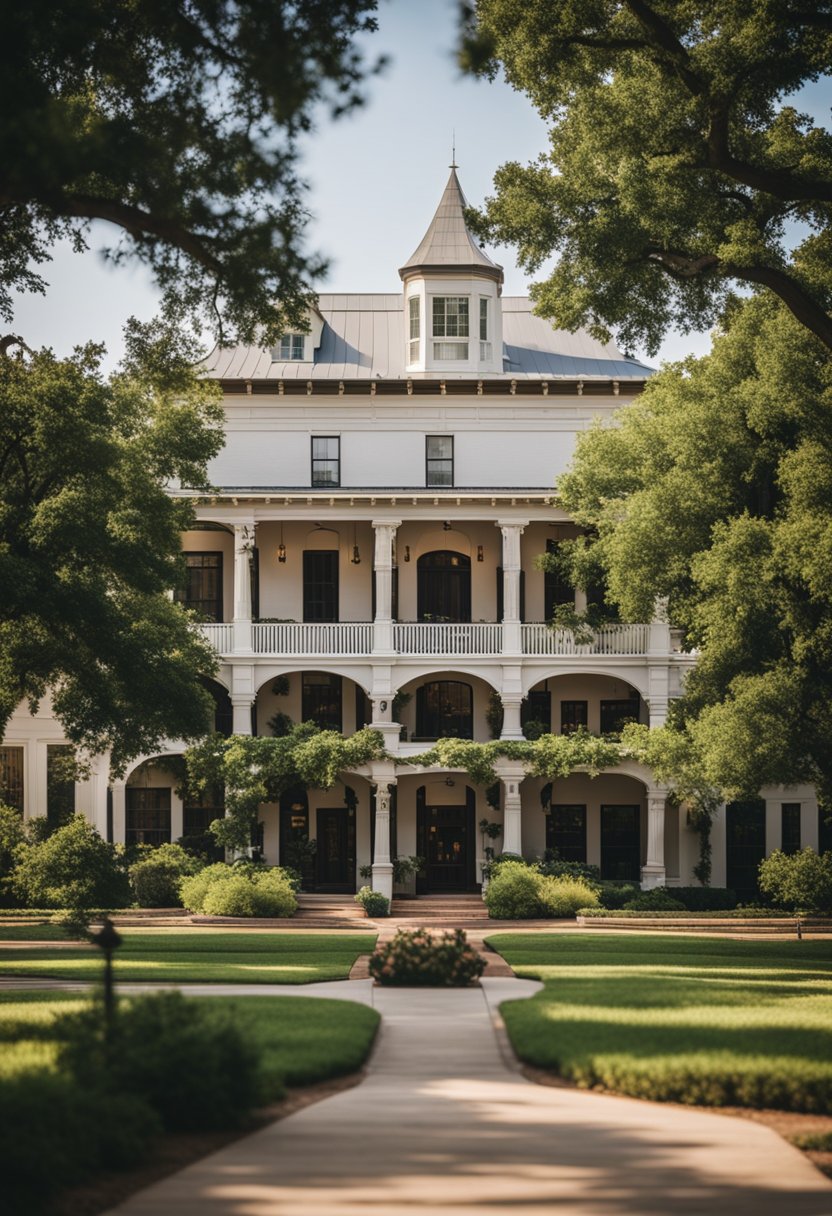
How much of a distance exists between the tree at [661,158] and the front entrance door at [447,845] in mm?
17976

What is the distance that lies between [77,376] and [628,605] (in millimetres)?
11744

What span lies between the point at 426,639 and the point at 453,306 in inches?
355

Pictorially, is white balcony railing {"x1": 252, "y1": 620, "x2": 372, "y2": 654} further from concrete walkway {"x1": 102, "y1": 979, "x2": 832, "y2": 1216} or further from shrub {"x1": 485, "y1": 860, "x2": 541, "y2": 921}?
concrete walkway {"x1": 102, "y1": 979, "x2": 832, "y2": 1216}

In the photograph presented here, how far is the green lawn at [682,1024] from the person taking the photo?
12977 mm

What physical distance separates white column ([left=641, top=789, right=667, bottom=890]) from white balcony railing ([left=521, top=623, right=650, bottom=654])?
3.70 m

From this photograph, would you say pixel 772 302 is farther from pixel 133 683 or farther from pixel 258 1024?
pixel 258 1024

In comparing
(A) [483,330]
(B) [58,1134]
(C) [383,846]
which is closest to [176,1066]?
(B) [58,1134]

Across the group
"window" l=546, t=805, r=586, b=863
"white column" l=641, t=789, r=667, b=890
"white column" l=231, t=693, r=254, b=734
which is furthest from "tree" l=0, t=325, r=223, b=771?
"window" l=546, t=805, r=586, b=863

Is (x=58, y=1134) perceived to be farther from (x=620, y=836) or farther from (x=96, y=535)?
(x=620, y=836)

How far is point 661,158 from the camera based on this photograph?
22.3 m

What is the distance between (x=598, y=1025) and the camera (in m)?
15.9

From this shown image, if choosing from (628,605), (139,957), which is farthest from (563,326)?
(139,957)

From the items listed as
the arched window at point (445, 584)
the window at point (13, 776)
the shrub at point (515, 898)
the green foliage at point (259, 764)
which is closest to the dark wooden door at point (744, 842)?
the shrub at point (515, 898)

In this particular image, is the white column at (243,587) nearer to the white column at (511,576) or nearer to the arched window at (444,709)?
the arched window at (444,709)
